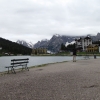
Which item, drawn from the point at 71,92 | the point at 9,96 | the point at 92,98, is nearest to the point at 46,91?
the point at 71,92

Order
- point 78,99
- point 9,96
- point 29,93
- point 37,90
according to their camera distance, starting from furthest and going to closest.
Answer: point 37,90
point 29,93
point 9,96
point 78,99

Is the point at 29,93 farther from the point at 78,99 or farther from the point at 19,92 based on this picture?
the point at 78,99

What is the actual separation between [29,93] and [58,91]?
1567mm

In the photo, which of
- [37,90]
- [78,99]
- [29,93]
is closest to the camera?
[78,99]

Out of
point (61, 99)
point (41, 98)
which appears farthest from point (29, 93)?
point (61, 99)

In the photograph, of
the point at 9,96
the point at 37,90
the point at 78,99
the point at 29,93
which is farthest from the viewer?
the point at 37,90

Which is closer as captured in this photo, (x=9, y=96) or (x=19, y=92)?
(x=9, y=96)

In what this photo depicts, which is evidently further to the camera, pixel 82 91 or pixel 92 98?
pixel 82 91

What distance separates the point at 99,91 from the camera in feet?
34.8

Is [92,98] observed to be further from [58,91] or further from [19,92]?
[19,92]

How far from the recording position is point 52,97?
31.1 feet

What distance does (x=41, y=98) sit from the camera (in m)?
9.36

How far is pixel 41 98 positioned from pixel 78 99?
5.65ft

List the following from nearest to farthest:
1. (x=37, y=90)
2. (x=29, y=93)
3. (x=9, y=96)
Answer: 1. (x=9, y=96)
2. (x=29, y=93)
3. (x=37, y=90)
